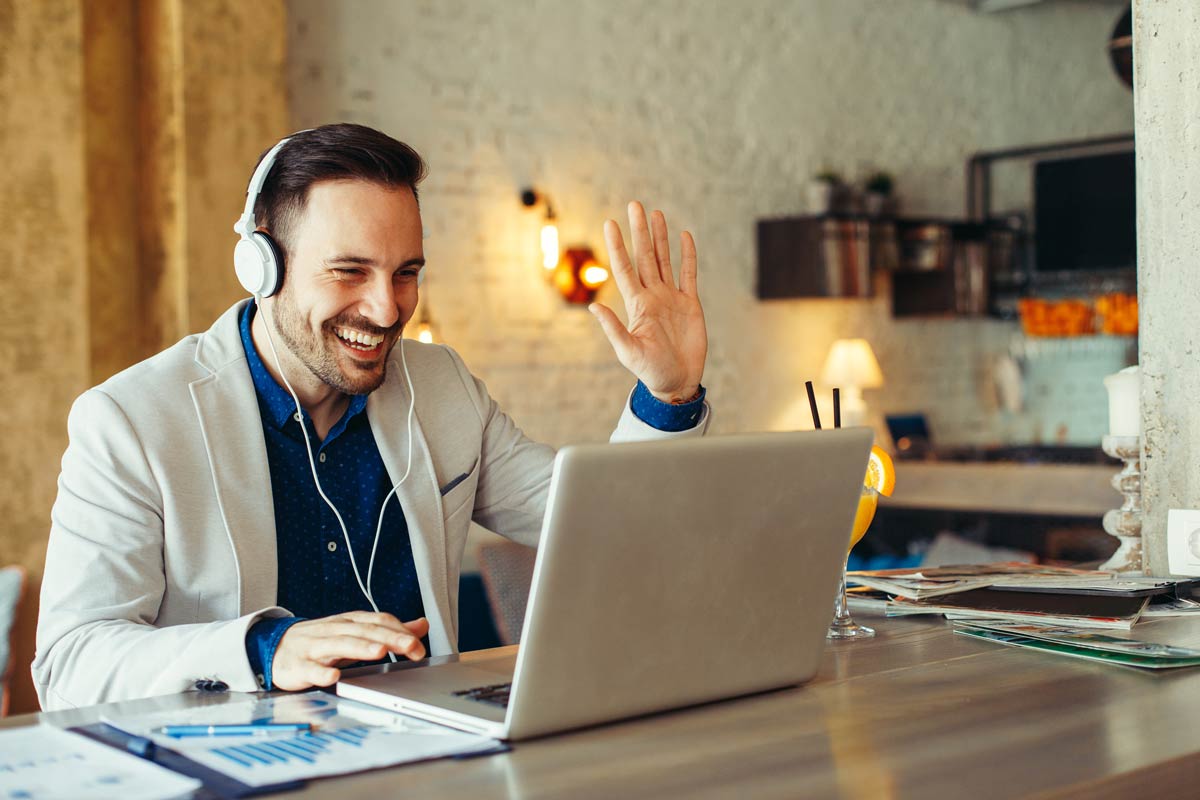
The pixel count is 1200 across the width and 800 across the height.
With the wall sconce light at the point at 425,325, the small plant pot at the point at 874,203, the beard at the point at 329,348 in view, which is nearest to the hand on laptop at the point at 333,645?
the beard at the point at 329,348

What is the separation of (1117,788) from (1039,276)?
7.29 metres

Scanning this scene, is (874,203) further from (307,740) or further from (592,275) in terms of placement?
(307,740)

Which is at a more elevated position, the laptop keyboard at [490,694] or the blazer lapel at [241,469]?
the blazer lapel at [241,469]

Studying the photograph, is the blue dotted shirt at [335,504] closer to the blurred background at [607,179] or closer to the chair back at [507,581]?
the chair back at [507,581]

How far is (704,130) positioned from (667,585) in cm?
594

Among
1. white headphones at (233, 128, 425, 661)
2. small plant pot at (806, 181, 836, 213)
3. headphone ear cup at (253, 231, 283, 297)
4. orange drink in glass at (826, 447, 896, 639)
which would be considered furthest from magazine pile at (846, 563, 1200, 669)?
small plant pot at (806, 181, 836, 213)

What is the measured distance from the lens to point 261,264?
2.13 meters

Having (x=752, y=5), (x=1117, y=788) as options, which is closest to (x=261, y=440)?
(x=1117, y=788)

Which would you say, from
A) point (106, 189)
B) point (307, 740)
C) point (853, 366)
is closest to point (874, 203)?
point (853, 366)

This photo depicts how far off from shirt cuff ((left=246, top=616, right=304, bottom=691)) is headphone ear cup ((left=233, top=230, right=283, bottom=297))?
0.77m

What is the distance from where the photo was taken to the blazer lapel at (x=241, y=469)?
1933mm

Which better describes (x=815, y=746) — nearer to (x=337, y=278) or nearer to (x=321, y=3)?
(x=337, y=278)

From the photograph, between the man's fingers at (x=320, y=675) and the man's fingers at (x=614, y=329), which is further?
the man's fingers at (x=614, y=329)

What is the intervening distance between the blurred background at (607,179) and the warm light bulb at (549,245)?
54 millimetres
